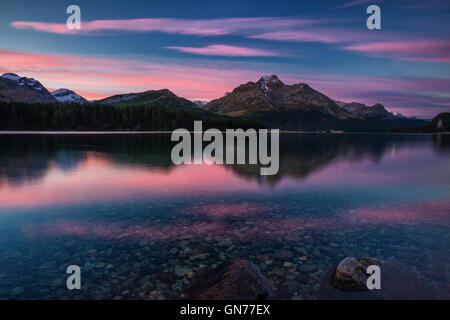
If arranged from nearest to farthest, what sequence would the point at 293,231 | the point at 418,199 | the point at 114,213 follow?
1. the point at 293,231
2. the point at 114,213
3. the point at 418,199

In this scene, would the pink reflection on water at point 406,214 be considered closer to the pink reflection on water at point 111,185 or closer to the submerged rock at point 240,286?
the pink reflection on water at point 111,185

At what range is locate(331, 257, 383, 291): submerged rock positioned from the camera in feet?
35.5

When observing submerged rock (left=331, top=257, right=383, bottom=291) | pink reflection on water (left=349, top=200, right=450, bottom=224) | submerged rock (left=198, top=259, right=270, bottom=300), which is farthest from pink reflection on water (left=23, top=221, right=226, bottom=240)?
pink reflection on water (left=349, top=200, right=450, bottom=224)

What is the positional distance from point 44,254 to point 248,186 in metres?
21.1

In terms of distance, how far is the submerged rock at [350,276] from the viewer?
10.8 m

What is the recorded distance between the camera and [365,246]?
48.5 feet

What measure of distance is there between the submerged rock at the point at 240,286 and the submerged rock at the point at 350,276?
3256mm

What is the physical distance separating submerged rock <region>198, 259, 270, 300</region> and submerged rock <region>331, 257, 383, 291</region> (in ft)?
10.7

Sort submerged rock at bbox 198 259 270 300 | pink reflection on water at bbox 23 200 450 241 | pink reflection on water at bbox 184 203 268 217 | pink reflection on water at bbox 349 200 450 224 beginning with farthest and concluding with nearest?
pink reflection on water at bbox 184 203 268 217 → pink reflection on water at bbox 349 200 450 224 → pink reflection on water at bbox 23 200 450 241 → submerged rock at bbox 198 259 270 300

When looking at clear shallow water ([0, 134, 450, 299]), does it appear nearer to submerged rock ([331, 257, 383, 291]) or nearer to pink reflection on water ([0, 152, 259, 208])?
pink reflection on water ([0, 152, 259, 208])

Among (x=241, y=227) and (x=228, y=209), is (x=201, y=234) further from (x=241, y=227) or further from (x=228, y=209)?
(x=228, y=209)
